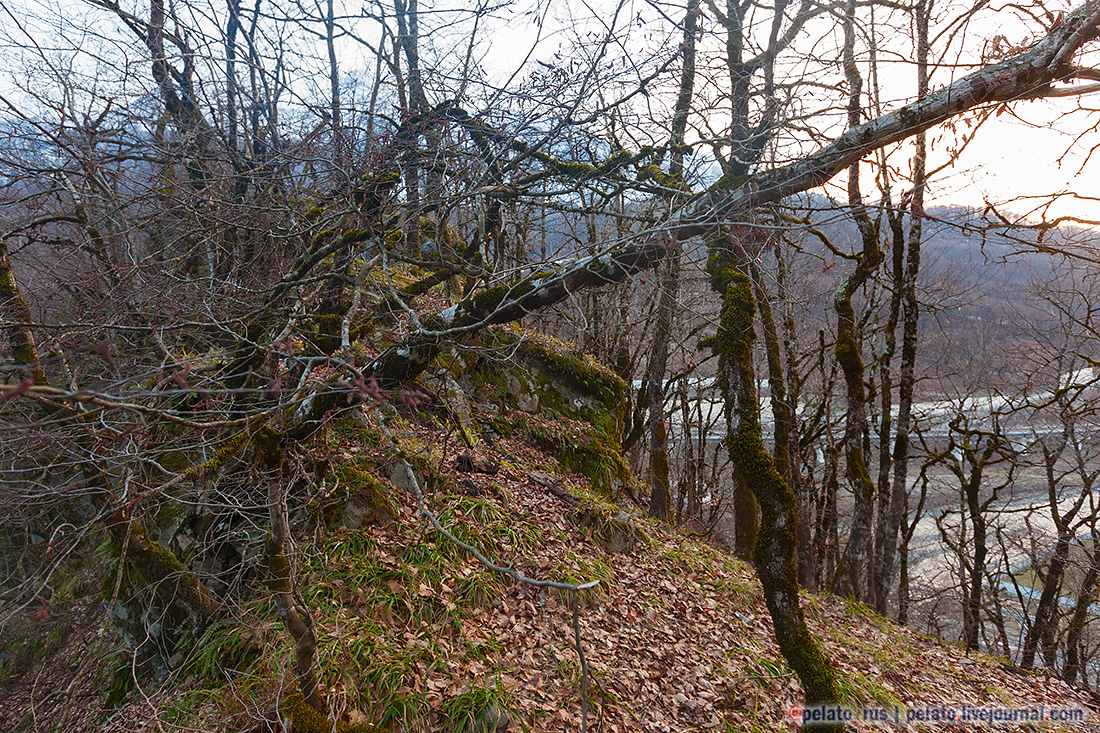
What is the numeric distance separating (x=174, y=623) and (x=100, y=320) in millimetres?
2642

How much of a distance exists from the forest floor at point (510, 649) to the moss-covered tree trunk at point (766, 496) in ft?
3.98

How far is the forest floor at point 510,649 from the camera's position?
364 centimetres

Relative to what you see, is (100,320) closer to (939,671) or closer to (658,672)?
(658,672)

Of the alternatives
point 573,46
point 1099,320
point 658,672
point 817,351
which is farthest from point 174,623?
point 1099,320

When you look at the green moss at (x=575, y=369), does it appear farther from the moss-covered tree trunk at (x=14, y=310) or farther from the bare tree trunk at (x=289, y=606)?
the moss-covered tree trunk at (x=14, y=310)

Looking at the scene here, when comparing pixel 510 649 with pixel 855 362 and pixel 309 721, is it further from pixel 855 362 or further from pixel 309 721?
pixel 855 362

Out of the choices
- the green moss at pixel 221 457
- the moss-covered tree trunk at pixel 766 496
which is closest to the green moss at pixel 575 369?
the green moss at pixel 221 457

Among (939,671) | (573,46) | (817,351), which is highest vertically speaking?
(573,46)

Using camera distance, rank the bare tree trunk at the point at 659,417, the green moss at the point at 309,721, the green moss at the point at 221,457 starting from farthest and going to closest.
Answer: the bare tree trunk at the point at 659,417 → the green moss at the point at 221,457 → the green moss at the point at 309,721

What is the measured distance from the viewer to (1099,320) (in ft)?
33.0

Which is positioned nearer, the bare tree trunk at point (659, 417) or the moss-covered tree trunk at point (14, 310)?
the moss-covered tree trunk at point (14, 310)

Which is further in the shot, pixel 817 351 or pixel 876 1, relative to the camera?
pixel 817 351

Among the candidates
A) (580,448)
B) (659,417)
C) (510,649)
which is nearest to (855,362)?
(659,417)

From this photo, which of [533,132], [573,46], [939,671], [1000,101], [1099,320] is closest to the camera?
[1000,101]
